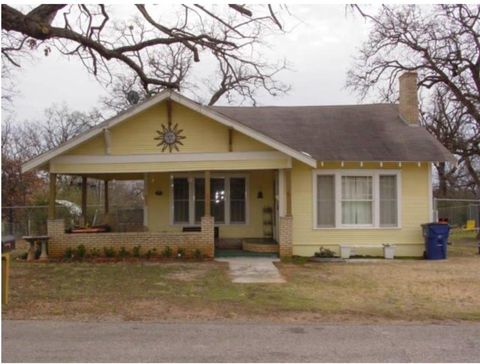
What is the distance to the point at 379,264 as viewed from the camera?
16.2 metres

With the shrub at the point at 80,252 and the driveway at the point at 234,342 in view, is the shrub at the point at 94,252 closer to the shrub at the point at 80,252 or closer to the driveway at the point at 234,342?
the shrub at the point at 80,252

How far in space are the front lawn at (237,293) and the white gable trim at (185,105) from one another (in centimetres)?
319

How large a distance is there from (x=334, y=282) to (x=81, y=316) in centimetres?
618

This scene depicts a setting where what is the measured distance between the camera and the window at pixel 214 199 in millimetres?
19344

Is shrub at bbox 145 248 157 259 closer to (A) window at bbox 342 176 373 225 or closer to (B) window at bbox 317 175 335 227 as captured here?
(B) window at bbox 317 175 335 227

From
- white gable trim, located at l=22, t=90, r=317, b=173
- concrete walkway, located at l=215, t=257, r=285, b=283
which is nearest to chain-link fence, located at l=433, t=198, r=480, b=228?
white gable trim, located at l=22, t=90, r=317, b=173

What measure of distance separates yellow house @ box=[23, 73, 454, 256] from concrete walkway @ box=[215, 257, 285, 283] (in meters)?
0.84

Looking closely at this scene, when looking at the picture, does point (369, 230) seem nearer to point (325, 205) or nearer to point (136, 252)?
point (325, 205)

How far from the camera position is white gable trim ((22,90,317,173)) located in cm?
1630

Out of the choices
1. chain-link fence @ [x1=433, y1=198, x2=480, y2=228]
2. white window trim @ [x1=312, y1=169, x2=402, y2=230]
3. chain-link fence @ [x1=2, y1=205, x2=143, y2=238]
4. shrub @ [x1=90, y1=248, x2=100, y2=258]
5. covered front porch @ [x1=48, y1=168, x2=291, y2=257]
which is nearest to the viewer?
shrub @ [x1=90, y1=248, x2=100, y2=258]

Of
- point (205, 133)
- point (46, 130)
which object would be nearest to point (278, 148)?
point (205, 133)

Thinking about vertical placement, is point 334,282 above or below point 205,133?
below

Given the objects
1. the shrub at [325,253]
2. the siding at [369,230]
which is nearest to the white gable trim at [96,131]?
the siding at [369,230]

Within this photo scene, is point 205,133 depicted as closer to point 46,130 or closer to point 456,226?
point 456,226
